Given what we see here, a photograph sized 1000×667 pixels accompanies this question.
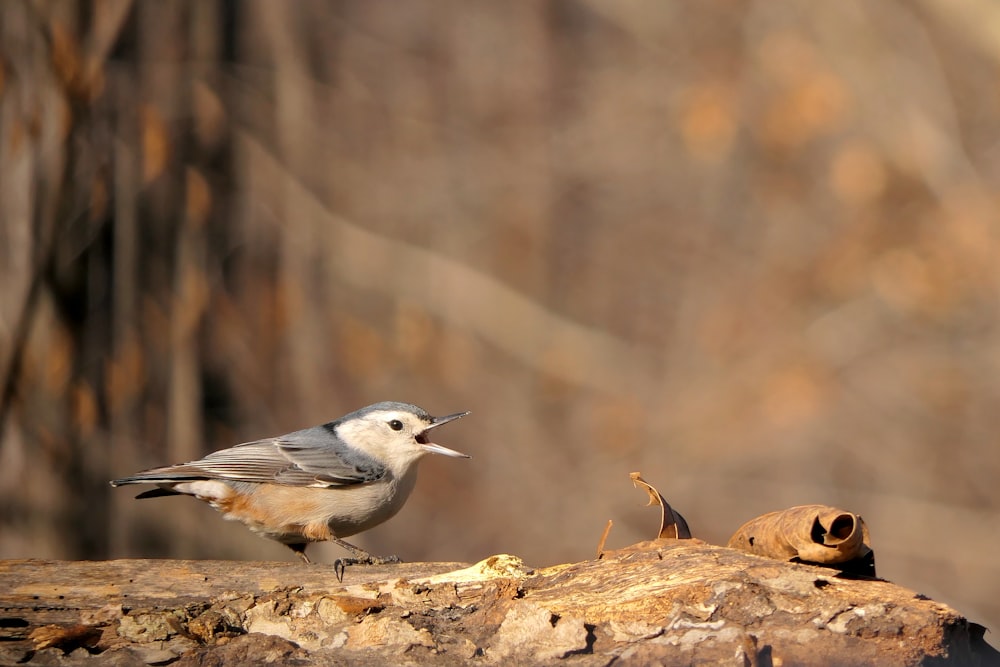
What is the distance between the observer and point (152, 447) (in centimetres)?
386

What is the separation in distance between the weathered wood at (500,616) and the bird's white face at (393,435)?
0.58 metres

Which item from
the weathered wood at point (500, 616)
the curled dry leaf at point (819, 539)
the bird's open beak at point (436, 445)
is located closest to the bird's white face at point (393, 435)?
the bird's open beak at point (436, 445)

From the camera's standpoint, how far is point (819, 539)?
172 cm

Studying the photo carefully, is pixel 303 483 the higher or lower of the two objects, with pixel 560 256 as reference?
lower

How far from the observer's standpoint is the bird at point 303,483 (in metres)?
2.37

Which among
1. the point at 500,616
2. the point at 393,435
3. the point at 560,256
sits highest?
the point at 560,256

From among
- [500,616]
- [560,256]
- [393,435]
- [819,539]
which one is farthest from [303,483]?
[560,256]

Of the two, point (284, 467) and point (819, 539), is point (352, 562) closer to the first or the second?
point (284, 467)

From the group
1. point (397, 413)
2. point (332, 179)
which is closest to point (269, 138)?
point (332, 179)

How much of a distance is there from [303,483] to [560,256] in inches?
82.9

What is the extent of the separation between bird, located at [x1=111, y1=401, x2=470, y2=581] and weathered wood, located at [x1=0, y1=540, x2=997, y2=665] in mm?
435

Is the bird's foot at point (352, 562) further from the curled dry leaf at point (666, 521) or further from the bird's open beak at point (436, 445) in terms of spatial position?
the curled dry leaf at point (666, 521)

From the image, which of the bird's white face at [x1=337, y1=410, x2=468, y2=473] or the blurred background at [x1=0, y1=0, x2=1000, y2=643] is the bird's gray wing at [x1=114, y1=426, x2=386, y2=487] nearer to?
the bird's white face at [x1=337, y1=410, x2=468, y2=473]

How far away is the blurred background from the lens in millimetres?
3977
